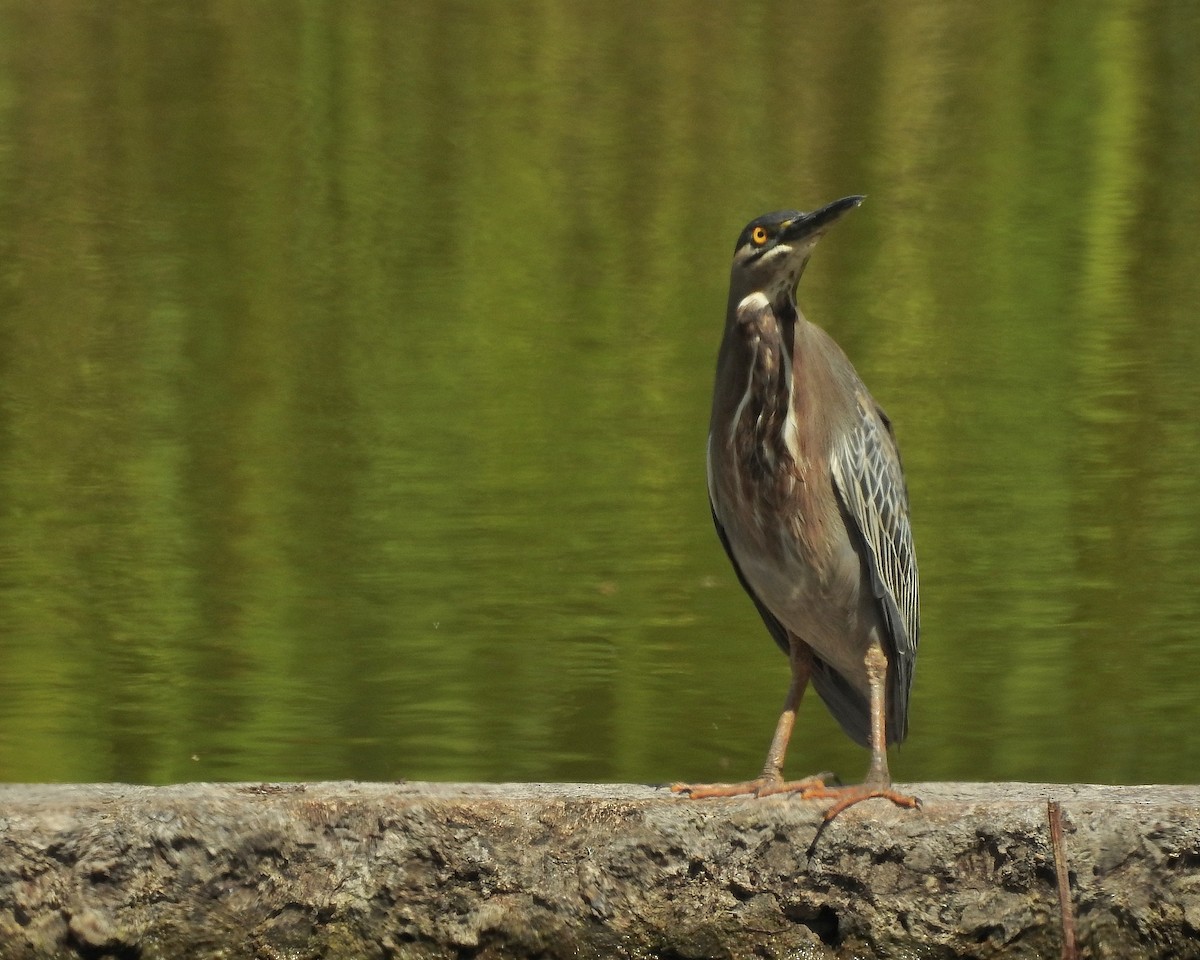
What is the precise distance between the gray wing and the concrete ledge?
0.56 metres

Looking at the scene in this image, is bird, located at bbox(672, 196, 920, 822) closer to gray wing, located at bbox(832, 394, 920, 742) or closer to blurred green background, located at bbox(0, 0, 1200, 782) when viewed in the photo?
gray wing, located at bbox(832, 394, 920, 742)

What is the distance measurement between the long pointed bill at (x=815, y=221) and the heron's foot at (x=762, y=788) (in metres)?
0.99

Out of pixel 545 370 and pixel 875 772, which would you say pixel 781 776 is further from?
pixel 545 370

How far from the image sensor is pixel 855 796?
4.33 m

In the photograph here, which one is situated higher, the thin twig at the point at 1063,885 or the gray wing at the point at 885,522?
the gray wing at the point at 885,522

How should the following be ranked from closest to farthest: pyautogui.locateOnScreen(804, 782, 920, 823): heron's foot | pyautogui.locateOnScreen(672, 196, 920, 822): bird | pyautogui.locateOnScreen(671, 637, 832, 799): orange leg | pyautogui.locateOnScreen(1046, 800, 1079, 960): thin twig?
1. pyautogui.locateOnScreen(1046, 800, 1079, 960): thin twig
2. pyautogui.locateOnScreen(804, 782, 920, 823): heron's foot
3. pyautogui.locateOnScreen(671, 637, 832, 799): orange leg
4. pyautogui.locateOnScreen(672, 196, 920, 822): bird

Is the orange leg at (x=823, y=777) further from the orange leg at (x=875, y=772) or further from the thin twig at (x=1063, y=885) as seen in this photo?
the thin twig at (x=1063, y=885)

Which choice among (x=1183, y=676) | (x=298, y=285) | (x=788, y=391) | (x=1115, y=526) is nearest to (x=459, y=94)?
(x=298, y=285)

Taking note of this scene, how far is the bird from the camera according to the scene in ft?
15.1

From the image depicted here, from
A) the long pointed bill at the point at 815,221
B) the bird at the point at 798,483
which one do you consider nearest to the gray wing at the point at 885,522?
the bird at the point at 798,483

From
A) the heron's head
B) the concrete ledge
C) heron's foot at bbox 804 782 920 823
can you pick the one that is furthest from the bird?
the concrete ledge

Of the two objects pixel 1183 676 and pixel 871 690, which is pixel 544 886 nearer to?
pixel 871 690

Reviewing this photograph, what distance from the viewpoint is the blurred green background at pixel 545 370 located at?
21.2 ft

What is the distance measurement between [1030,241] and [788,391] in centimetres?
897
